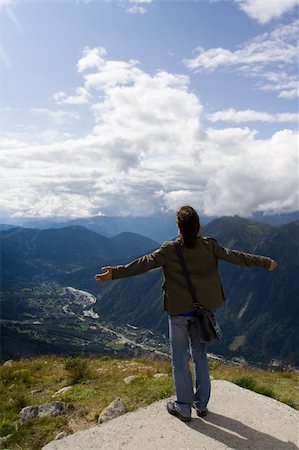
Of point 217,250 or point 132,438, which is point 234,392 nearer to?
point 132,438

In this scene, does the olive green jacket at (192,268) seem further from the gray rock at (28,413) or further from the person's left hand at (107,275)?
the gray rock at (28,413)

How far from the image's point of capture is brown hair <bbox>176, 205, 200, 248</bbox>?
23.5ft

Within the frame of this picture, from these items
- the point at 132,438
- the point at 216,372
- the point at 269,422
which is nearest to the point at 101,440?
the point at 132,438

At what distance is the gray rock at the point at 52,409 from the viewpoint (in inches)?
354

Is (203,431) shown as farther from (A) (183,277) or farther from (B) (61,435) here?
(A) (183,277)

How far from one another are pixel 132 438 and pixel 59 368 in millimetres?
9033

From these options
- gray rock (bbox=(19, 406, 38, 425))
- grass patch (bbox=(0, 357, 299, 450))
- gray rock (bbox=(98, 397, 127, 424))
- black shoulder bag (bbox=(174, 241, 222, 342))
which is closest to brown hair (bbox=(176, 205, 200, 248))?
black shoulder bag (bbox=(174, 241, 222, 342))

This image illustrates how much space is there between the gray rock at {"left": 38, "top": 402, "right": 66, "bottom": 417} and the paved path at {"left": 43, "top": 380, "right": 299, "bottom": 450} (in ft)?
5.33

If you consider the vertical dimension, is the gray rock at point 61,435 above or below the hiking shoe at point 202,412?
below

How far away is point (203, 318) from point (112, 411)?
300cm

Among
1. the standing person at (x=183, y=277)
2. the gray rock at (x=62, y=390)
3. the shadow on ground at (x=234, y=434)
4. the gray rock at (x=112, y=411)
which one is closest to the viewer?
the shadow on ground at (x=234, y=434)

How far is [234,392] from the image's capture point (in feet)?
30.4

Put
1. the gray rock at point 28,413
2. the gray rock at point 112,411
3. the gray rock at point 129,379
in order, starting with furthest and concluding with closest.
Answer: the gray rock at point 129,379, the gray rock at point 28,413, the gray rock at point 112,411

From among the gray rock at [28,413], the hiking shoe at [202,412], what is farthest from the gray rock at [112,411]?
the gray rock at [28,413]
